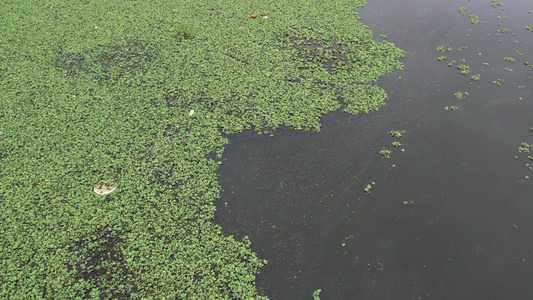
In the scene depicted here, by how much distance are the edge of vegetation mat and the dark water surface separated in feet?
1.20

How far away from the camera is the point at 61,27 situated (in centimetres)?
765

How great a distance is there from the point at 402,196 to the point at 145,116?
3.86 m

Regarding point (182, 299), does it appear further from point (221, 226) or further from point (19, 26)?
point (19, 26)

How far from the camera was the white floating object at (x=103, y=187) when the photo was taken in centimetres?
461

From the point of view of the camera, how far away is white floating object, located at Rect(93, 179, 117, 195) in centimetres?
461

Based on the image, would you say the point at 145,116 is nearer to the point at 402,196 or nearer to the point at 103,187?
the point at 103,187

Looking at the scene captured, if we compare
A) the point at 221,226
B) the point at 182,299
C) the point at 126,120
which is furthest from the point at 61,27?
the point at 182,299

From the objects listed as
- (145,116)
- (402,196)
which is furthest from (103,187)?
(402,196)

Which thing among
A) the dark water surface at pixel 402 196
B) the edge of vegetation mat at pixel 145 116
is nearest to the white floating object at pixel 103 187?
the edge of vegetation mat at pixel 145 116

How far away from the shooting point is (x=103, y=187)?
466cm

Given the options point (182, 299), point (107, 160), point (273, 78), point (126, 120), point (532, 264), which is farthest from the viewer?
point (273, 78)

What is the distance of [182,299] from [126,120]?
2.98 metres

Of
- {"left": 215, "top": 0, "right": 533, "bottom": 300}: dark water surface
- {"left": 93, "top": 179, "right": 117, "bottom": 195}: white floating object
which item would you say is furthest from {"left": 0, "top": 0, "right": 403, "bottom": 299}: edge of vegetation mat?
{"left": 215, "top": 0, "right": 533, "bottom": 300}: dark water surface

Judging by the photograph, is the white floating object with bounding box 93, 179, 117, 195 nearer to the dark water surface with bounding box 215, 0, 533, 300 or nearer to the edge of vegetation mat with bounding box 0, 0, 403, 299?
the edge of vegetation mat with bounding box 0, 0, 403, 299
